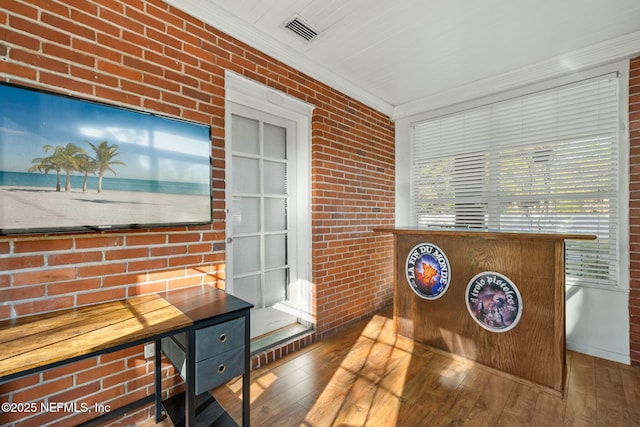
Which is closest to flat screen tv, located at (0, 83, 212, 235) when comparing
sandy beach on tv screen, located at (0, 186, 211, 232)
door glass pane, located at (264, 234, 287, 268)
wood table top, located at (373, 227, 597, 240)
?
sandy beach on tv screen, located at (0, 186, 211, 232)

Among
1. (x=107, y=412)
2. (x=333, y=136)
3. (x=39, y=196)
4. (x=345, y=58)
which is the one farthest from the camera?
(x=333, y=136)

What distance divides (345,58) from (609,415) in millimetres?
3228

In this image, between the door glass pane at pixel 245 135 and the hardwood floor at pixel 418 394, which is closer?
the hardwood floor at pixel 418 394

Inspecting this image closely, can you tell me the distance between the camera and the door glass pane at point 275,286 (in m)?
2.73

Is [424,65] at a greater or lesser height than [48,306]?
greater

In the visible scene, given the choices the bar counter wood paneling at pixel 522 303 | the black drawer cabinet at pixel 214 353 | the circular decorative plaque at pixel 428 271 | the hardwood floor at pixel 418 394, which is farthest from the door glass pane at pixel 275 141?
the hardwood floor at pixel 418 394

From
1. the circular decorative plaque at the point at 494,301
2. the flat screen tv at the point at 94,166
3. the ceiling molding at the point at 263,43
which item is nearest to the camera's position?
the flat screen tv at the point at 94,166

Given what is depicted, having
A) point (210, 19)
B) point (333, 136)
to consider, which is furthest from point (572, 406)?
point (210, 19)

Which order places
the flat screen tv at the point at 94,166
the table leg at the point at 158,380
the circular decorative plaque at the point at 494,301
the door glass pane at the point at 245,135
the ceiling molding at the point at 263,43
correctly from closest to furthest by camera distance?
the flat screen tv at the point at 94,166
the table leg at the point at 158,380
the ceiling molding at the point at 263,43
the circular decorative plaque at the point at 494,301
the door glass pane at the point at 245,135

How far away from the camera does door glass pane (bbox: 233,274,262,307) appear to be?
2.49 m

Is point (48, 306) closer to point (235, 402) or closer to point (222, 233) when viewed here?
point (222, 233)

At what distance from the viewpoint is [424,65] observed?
2.81m

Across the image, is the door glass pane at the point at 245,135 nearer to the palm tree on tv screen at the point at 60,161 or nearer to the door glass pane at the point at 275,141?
the door glass pane at the point at 275,141

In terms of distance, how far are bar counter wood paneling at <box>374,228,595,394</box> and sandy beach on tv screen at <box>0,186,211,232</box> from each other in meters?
1.76
